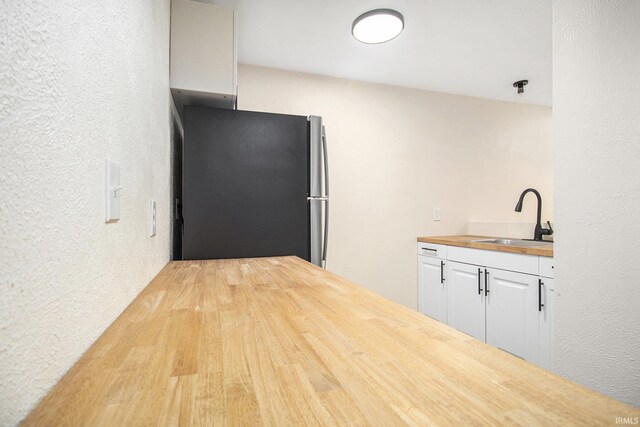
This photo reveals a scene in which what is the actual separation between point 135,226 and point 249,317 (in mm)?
378

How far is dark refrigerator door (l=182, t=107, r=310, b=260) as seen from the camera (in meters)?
1.48

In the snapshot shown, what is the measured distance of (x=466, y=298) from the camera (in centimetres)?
221

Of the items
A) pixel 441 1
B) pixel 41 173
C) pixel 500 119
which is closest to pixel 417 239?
pixel 500 119

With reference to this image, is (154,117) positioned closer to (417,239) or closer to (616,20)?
(616,20)

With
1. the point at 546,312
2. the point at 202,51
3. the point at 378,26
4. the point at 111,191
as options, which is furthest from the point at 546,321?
the point at 202,51

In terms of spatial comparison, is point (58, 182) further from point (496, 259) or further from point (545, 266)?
point (496, 259)

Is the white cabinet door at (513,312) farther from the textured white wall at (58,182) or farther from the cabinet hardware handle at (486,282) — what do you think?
the textured white wall at (58,182)

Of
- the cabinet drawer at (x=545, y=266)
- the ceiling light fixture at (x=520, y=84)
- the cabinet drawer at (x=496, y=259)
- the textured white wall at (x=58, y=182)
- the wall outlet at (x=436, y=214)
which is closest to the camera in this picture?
the textured white wall at (x=58, y=182)

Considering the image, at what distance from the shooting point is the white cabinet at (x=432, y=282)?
2.46 metres

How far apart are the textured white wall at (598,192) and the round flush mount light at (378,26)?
82 cm

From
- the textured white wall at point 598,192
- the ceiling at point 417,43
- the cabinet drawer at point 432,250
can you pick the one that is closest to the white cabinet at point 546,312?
the textured white wall at point 598,192

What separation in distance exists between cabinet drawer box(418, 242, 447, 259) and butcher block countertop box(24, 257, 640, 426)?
6.56ft

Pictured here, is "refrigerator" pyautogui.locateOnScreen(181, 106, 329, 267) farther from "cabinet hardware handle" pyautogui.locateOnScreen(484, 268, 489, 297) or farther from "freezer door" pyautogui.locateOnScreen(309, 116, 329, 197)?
"cabinet hardware handle" pyautogui.locateOnScreen(484, 268, 489, 297)

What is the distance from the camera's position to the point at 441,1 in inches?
64.5
